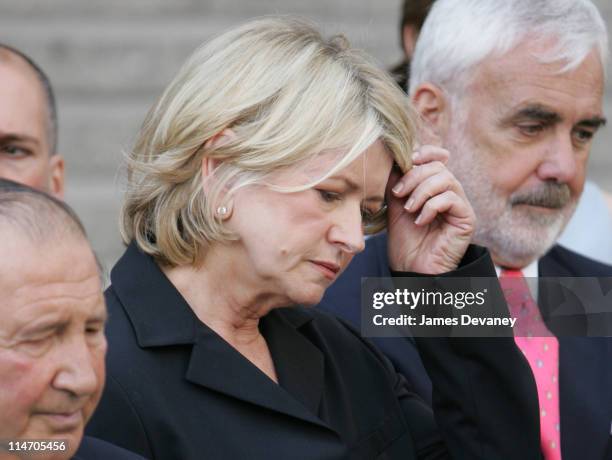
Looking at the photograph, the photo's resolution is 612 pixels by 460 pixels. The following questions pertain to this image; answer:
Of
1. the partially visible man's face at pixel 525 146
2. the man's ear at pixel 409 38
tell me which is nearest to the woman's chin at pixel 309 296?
the partially visible man's face at pixel 525 146

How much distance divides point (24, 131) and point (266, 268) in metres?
1.41

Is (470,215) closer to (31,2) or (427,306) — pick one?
(427,306)

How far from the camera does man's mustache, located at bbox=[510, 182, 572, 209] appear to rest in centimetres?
336

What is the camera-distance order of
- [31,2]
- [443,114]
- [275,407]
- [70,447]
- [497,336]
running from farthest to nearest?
[31,2]
[443,114]
[497,336]
[275,407]
[70,447]

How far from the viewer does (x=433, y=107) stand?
348cm

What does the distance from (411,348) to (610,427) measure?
1.73 ft

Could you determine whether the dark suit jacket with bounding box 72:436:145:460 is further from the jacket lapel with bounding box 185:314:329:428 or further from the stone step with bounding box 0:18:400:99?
the stone step with bounding box 0:18:400:99

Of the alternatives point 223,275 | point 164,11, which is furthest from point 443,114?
point 164,11

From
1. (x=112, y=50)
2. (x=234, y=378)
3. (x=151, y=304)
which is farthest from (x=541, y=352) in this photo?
(x=112, y=50)

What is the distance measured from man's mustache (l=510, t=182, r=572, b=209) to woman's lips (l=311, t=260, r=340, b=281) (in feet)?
3.22

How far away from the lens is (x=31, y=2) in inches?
246

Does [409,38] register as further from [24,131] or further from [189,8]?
[189,8]

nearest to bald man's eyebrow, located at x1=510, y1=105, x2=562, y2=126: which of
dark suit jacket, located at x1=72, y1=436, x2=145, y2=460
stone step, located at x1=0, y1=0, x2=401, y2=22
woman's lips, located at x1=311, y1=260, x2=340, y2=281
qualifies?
woman's lips, located at x1=311, y1=260, x2=340, y2=281

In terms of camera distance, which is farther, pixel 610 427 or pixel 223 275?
pixel 610 427
